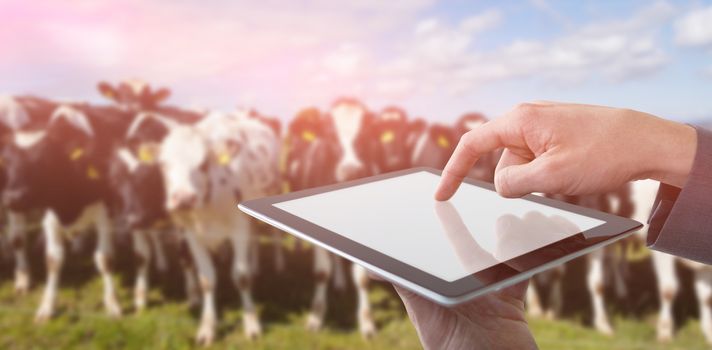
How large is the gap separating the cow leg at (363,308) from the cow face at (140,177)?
0.81 meters

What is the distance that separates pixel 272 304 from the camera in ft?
8.54

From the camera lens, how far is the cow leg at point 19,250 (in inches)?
115

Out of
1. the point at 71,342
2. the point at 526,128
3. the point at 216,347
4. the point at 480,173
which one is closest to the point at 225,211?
the point at 216,347

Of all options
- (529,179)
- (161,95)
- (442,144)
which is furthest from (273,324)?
(529,179)

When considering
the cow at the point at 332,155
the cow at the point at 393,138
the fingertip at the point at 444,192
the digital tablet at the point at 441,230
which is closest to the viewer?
the digital tablet at the point at 441,230

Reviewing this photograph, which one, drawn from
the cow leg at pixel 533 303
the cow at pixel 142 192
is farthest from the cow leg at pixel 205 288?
the cow leg at pixel 533 303

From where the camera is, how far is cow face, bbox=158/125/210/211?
7.91 feet

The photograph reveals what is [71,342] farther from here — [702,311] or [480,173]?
[702,311]

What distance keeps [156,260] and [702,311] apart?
86.9 inches

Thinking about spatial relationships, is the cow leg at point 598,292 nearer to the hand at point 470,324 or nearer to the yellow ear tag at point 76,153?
the hand at point 470,324

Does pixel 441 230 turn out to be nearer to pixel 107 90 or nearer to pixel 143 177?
pixel 143 177

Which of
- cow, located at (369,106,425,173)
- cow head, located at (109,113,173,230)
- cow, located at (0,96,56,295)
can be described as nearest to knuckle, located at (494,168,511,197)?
cow, located at (369,106,425,173)

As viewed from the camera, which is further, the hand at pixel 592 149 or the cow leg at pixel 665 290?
the cow leg at pixel 665 290

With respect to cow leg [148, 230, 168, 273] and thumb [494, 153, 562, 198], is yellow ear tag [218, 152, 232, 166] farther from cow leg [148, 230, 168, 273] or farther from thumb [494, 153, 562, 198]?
thumb [494, 153, 562, 198]
